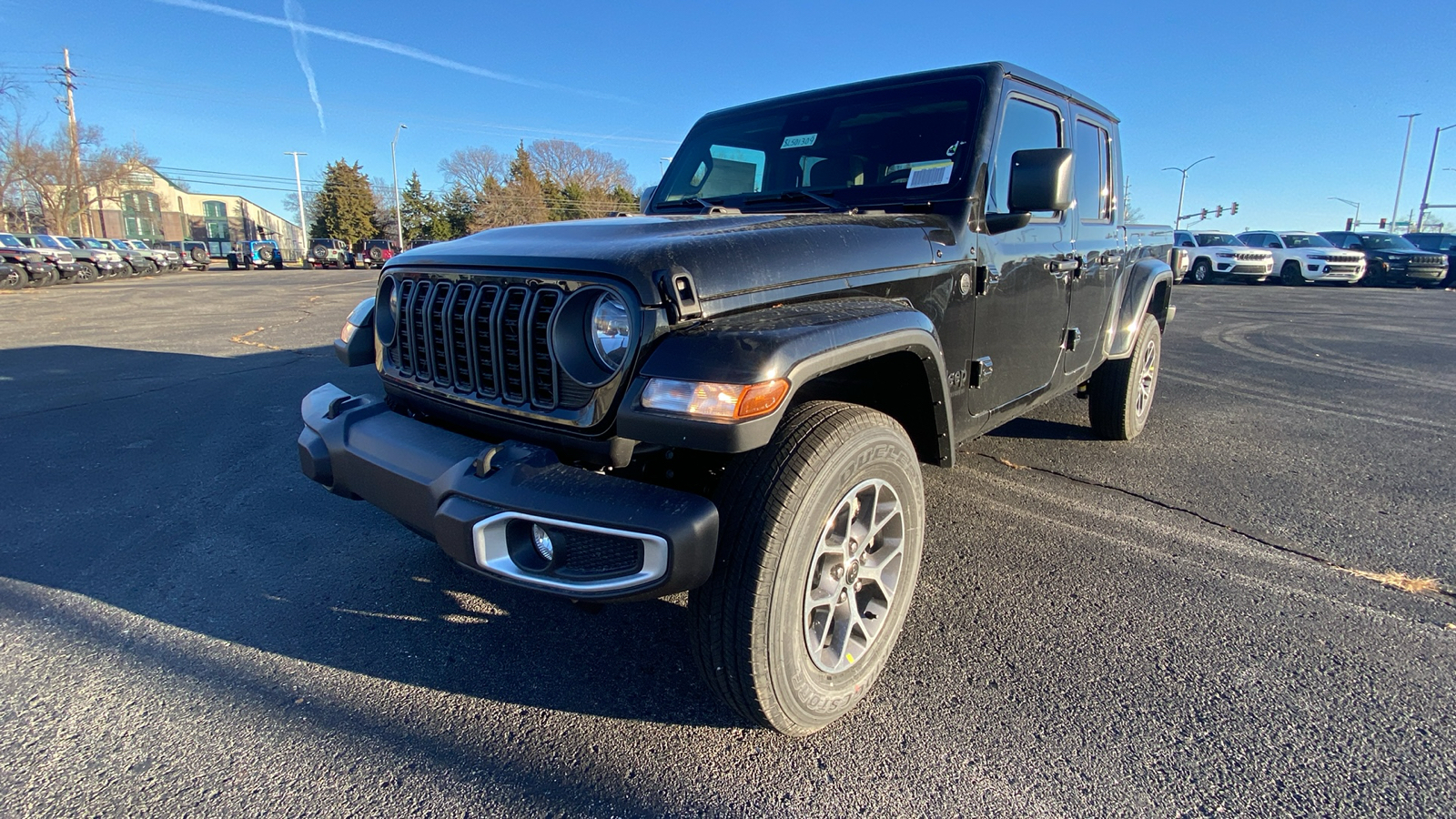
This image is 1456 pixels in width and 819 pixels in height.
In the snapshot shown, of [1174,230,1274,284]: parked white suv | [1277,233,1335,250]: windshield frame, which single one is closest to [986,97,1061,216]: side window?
[1174,230,1274,284]: parked white suv

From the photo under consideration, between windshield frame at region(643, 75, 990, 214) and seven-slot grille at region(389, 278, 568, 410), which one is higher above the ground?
windshield frame at region(643, 75, 990, 214)

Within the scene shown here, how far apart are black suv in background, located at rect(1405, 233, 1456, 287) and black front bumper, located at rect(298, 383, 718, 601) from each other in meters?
31.1

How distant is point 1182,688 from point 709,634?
1543mm

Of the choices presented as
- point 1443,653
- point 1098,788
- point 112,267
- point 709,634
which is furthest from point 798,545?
point 112,267

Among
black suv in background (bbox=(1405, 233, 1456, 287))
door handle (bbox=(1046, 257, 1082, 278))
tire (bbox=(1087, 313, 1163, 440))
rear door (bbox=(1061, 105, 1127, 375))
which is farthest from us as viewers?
black suv in background (bbox=(1405, 233, 1456, 287))

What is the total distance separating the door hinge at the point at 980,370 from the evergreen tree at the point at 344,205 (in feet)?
235

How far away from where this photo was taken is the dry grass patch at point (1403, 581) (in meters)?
2.93

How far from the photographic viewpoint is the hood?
1940mm

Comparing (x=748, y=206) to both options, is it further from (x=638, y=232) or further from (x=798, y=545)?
(x=798, y=545)

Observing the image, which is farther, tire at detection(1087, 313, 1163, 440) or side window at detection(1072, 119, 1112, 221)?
tire at detection(1087, 313, 1163, 440)

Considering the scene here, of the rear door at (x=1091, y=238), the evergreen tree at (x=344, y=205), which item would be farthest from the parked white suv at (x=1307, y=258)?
the evergreen tree at (x=344, y=205)

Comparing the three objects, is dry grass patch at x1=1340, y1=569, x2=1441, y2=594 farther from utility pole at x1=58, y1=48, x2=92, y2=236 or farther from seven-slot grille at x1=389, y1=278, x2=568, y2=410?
utility pole at x1=58, y1=48, x2=92, y2=236

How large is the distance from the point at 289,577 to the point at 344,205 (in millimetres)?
71504

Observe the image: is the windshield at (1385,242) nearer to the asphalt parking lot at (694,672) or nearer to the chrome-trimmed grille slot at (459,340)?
the asphalt parking lot at (694,672)
